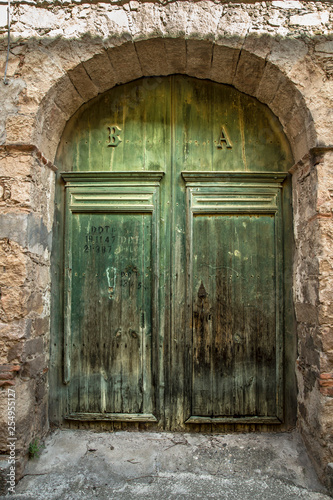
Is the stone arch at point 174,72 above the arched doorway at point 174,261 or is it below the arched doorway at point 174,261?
above

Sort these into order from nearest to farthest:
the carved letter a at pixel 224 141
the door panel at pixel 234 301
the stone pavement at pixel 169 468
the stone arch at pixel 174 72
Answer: the stone pavement at pixel 169 468
the stone arch at pixel 174 72
the door panel at pixel 234 301
the carved letter a at pixel 224 141

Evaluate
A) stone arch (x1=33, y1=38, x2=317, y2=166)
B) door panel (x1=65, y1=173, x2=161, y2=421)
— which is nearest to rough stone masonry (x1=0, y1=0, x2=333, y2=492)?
stone arch (x1=33, y1=38, x2=317, y2=166)

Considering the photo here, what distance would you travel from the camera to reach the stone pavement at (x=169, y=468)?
213cm

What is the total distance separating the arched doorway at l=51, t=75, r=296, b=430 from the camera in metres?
2.71

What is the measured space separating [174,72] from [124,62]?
0.45 m

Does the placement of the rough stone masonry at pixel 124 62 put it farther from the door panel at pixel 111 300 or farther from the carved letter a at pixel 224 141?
the carved letter a at pixel 224 141

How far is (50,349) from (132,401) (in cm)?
81

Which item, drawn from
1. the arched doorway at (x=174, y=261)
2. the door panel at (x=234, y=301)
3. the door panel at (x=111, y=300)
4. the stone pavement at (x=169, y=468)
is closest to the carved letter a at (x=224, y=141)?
the arched doorway at (x=174, y=261)

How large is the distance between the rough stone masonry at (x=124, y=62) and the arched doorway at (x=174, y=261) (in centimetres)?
21

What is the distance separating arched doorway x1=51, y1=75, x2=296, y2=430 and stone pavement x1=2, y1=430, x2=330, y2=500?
0.15 meters

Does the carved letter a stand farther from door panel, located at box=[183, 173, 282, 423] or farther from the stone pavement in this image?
the stone pavement

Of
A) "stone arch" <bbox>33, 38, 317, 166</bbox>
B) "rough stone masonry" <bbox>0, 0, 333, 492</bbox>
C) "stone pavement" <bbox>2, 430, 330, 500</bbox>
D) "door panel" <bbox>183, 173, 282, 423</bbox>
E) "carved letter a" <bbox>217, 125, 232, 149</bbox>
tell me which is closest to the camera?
"stone pavement" <bbox>2, 430, 330, 500</bbox>

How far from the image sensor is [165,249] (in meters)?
2.79

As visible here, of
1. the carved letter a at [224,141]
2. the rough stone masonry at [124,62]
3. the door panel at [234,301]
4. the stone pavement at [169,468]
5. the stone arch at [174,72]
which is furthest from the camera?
the carved letter a at [224,141]
